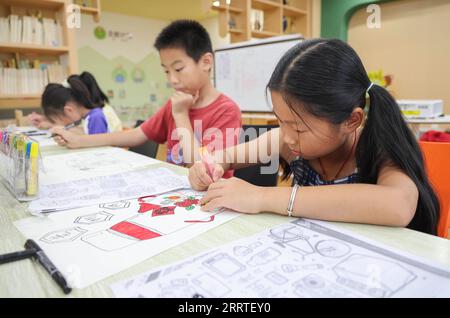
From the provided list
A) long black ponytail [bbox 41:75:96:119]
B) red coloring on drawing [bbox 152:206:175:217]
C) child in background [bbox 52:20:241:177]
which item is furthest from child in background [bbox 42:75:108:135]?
red coloring on drawing [bbox 152:206:175:217]

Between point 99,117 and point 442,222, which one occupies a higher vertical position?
point 99,117

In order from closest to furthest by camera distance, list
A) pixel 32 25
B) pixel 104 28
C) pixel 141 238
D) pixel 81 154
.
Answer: pixel 141 238, pixel 81 154, pixel 32 25, pixel 104 28

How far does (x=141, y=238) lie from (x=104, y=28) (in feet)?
17.7

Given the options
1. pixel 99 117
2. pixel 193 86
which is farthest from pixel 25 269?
pixel 99 117

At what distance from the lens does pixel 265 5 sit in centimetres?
425

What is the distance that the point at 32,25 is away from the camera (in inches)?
114

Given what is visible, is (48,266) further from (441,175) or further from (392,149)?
(441,175)

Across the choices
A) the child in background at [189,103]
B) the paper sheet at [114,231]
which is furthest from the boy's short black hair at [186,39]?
the paper sheet at [114,231]

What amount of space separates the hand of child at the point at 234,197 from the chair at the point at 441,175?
478mm

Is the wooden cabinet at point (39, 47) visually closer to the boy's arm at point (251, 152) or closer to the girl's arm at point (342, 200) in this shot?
the boy's arm at point (251, 152)

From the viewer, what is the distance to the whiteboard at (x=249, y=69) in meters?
3.08

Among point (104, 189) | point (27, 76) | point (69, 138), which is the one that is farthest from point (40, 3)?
point (104, 189)
